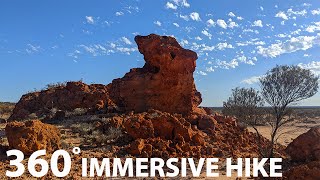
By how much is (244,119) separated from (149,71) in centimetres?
529

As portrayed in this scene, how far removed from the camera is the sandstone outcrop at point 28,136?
12.3 metres

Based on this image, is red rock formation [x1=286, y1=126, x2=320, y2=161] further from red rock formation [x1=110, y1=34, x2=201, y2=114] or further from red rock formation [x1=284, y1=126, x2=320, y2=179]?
red rock formation [x1=110, y1=34, x2=201, y2=114]

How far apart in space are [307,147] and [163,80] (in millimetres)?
7611

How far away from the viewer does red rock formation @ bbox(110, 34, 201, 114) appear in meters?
19.1

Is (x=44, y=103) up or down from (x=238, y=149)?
up

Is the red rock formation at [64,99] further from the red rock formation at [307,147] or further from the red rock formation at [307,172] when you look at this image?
the red rock formation at [307,172]

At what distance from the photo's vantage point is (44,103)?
27.6m

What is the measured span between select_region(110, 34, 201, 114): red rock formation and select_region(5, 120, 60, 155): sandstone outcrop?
7.26m

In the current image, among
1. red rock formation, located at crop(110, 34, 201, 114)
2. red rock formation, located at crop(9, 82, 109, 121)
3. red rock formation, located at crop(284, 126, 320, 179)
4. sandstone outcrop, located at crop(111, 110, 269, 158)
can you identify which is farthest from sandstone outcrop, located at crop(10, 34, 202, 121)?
red rock formation, located at crop(284, 126, 320, 179)

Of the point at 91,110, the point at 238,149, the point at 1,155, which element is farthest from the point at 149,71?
the point at 1,155

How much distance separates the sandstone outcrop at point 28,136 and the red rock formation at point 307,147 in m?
8.54

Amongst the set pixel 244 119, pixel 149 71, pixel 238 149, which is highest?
pixel 149 71

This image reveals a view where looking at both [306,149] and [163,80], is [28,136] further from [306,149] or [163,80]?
[306,149]

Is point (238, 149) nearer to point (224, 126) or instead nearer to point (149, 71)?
point (224, 126)
